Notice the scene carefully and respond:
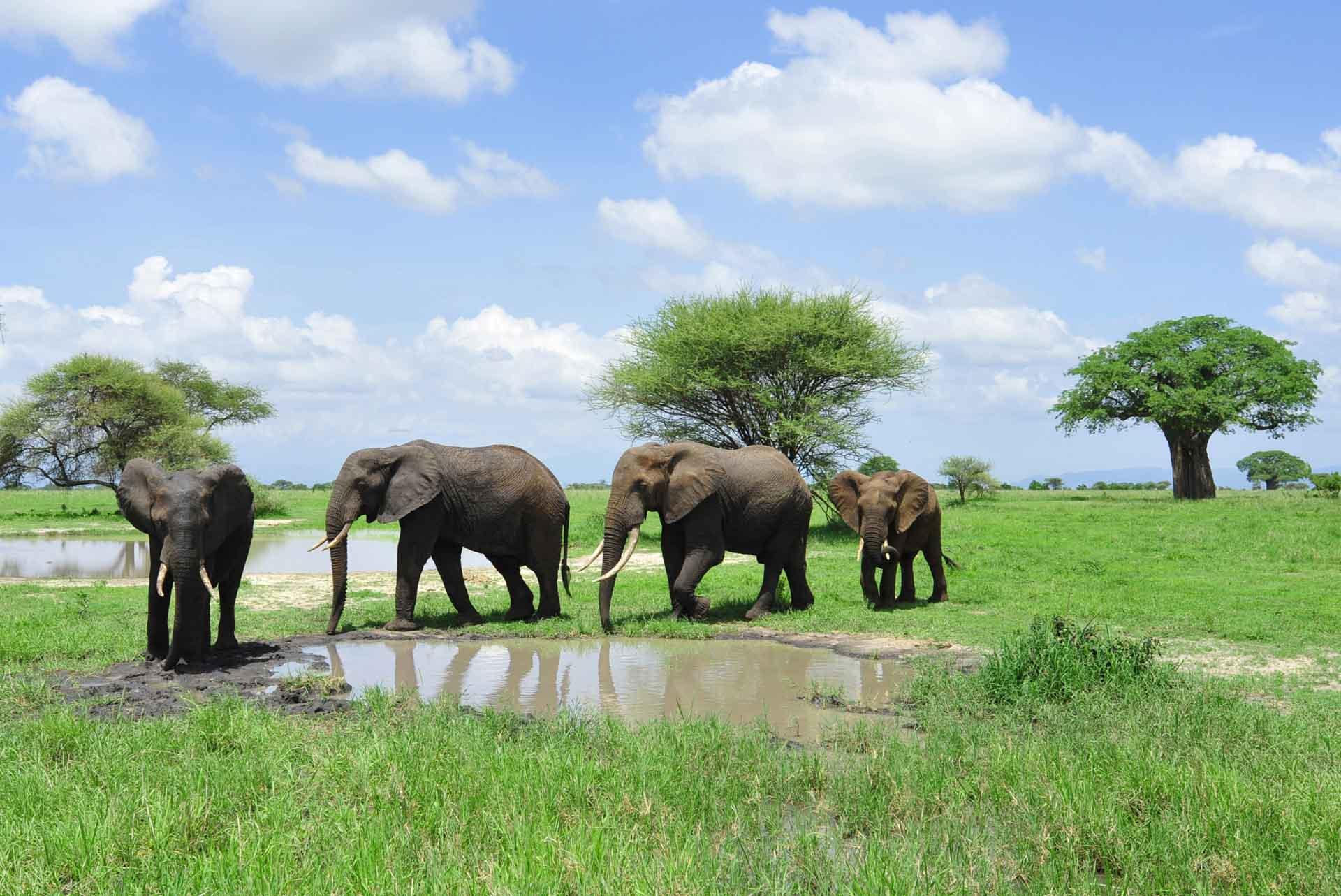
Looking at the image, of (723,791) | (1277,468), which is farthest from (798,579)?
(1277,468)

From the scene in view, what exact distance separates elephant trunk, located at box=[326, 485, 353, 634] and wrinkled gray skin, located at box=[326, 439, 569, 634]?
0.6 inches

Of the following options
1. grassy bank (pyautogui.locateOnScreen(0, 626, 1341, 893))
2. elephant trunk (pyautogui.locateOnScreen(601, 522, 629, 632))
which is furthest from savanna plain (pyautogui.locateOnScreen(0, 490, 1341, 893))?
elephant trunk (pyautogui.locateOnScreen(601, 522, 629, 632))

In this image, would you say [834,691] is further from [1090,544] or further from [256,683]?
[1090,544]

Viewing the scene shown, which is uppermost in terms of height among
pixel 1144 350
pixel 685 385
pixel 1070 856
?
pixel 1144 350

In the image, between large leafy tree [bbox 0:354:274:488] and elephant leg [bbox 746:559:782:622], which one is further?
large leafy tree [bbox 0:354:274:488]

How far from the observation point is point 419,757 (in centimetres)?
646

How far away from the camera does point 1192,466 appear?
45.2 m

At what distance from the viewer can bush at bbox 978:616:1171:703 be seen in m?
8.66

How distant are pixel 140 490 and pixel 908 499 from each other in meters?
10.0

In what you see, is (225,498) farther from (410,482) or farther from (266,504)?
(266,504)

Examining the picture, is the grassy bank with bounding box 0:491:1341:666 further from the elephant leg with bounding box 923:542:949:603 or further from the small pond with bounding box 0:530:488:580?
the small pond with bounding box 0:530:488:580

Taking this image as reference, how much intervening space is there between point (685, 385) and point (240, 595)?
17.6 metres

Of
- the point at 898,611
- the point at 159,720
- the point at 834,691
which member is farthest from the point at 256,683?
the point at 898,611

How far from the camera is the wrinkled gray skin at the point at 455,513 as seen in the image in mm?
13547
